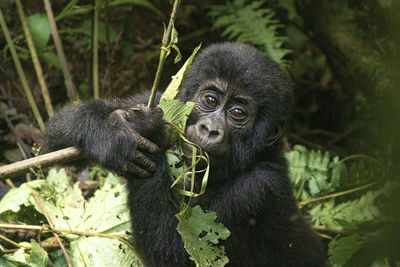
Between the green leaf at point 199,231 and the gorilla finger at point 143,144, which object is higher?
the gorilla finger at point 143,144

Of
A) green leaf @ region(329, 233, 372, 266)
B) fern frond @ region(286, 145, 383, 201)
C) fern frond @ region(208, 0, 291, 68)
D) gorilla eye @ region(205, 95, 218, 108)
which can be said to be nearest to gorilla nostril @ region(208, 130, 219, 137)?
gorilla eye @ region(205, 95, 218, 108)

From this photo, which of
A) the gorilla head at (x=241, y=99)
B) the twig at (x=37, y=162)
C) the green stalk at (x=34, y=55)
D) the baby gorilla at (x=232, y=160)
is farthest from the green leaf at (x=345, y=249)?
the green stalk at (x=34, y=55)

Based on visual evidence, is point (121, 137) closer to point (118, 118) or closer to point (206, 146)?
point (118, 118)

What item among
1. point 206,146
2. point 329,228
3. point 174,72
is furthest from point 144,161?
point 174,72

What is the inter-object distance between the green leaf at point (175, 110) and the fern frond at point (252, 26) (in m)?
2.72

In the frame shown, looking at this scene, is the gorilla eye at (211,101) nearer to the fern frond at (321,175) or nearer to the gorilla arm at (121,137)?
the gorilla arm at (121,137)

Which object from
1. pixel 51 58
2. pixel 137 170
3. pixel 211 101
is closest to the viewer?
pixel 137 170

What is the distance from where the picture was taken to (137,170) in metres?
2.67

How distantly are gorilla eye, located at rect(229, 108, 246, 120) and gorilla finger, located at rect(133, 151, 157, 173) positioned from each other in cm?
88

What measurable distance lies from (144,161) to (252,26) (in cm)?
341

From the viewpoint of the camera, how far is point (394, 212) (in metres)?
0.86

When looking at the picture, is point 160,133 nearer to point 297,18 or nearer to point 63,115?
point 63,115

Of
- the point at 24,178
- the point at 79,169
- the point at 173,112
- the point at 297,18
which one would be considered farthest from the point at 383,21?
the point at 24,178

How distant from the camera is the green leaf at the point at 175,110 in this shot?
8.75 ft
